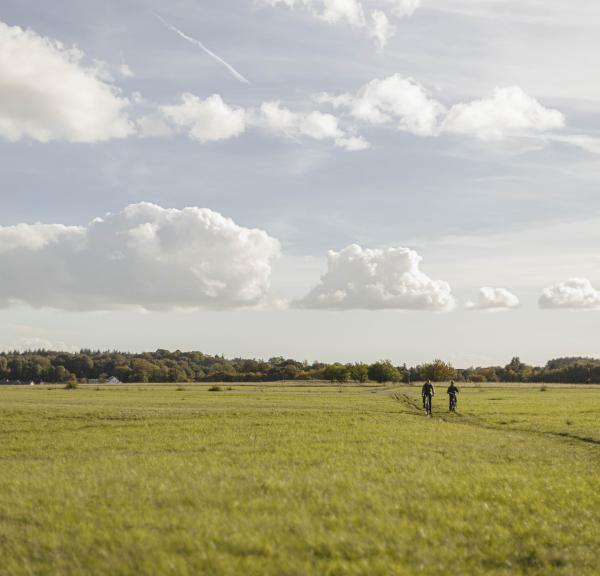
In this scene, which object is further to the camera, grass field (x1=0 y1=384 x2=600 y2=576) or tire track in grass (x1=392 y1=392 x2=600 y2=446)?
tire track in grass (x1=392 y1=392 x2=600 y2=446)

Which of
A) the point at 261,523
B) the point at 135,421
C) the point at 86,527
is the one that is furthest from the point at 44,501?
the point at 135,421

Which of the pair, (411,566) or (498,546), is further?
(498,546)

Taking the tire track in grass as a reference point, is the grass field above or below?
Result: above

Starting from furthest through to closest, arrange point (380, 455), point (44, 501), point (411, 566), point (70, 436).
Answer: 1. point (70, 436)
2. point (380, 455)
3. point (44, 501)
4. point (411, 566)

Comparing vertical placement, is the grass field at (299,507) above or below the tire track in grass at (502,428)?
above

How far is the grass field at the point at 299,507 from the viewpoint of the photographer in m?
12.1

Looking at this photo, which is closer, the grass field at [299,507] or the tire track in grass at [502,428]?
the grass field at [299,507]

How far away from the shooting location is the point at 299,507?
15.4 meters

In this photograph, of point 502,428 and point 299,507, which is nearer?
point 299,507

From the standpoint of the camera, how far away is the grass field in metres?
12.1

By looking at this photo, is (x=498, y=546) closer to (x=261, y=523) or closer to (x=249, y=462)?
(x=261, y=523)

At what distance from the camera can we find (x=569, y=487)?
18766mm

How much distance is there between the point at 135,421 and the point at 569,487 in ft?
98.4

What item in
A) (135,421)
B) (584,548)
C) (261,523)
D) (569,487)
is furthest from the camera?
(135,421)
